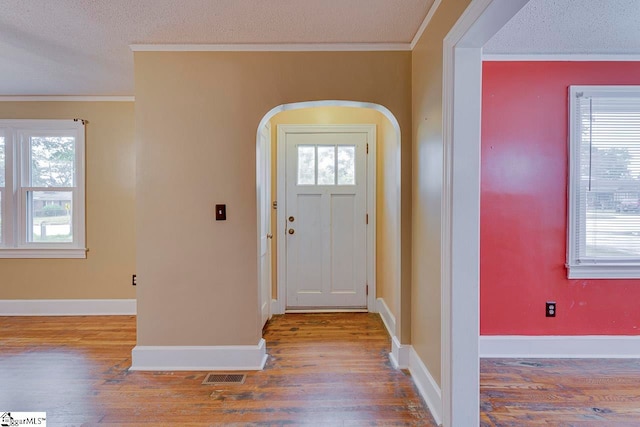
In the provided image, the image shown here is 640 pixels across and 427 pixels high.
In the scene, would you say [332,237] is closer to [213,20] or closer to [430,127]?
[430,127]

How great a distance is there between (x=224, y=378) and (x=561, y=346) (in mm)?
2599

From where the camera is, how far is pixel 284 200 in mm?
3650

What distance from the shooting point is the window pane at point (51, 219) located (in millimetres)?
3652

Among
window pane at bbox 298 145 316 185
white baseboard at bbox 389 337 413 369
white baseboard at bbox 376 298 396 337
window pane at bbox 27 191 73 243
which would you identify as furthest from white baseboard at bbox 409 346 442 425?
window pane at bbox 27 191 73 243

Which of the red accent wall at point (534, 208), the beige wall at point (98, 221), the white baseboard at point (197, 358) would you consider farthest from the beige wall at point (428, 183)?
the beige wall at point (98, 221)

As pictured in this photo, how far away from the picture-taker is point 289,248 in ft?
12.1

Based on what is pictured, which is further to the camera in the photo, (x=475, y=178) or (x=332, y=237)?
(x=332, y=237)

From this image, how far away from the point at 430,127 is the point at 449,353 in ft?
4.22

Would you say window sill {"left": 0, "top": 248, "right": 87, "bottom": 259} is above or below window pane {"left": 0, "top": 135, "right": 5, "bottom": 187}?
below

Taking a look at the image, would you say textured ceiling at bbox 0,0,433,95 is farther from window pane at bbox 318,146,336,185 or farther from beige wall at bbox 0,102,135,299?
window pane at bbox 318,146,336,185

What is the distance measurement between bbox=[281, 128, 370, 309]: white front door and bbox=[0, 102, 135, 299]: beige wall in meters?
1.74

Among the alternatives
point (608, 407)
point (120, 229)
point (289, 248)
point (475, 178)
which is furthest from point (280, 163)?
point (608, 407)

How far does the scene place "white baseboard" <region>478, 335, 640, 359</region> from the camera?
2619mm

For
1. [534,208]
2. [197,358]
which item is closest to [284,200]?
[197,358]
